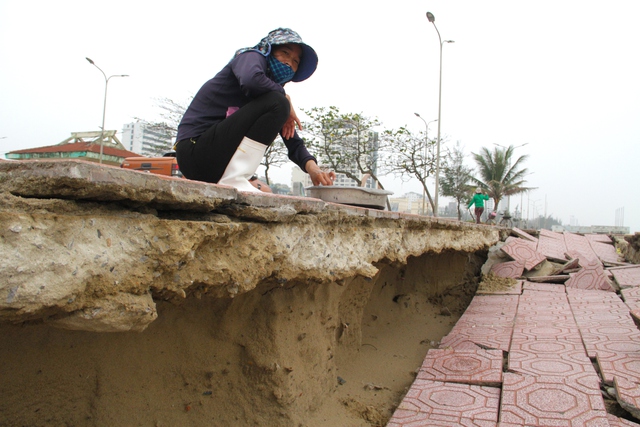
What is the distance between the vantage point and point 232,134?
196 cm

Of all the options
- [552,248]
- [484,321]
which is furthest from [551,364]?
[552,248]

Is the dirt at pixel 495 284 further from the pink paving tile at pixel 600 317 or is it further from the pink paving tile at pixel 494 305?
the pink paving tile at pixel 600 317

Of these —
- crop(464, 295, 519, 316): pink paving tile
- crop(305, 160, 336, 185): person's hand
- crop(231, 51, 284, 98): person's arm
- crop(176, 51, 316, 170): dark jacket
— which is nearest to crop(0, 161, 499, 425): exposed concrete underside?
crop(305, 160, 336, 185): person's hand

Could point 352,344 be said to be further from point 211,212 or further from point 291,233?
point 211,212

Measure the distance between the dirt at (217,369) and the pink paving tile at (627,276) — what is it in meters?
3.88

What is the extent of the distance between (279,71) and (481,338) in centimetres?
252

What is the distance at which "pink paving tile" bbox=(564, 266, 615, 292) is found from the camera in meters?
5.29

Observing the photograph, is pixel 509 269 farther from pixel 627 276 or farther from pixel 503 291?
pixel 627 276

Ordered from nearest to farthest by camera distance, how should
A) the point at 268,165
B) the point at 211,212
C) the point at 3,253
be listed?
the point at 3,253 < the point at 211,212 < the point at 268,165

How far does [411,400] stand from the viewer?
2.42m

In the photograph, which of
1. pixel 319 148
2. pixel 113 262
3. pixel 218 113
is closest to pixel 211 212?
pixel 113 262

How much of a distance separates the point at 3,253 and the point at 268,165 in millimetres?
17597

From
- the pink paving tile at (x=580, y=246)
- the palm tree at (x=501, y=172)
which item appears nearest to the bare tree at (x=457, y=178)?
the palm tree at (x=501, y=172)

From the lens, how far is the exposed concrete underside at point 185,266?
961 mm
